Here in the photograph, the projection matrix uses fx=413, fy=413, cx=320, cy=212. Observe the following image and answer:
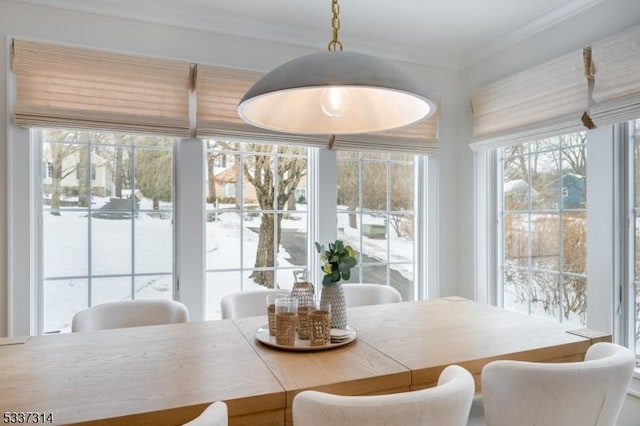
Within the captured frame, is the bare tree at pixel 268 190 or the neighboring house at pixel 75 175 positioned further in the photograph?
the bare tree at pixel 268 190

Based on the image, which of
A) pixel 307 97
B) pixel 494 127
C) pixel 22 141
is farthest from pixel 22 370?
pixel 494 127

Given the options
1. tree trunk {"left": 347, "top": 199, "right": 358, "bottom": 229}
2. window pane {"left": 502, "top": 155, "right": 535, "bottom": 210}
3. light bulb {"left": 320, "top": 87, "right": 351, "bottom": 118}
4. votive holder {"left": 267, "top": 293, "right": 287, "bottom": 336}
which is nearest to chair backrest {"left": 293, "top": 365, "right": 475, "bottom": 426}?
votive holder {"left": 267, "top": 293, "right": 287, "bottom": 336}

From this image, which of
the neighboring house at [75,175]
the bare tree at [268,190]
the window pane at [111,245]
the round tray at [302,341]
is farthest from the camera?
the bare tree at [268,190]

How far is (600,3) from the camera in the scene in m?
2.29

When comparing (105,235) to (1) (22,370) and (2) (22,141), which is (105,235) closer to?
(2) (22,141)

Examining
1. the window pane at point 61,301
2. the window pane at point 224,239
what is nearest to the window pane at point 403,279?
the window pane at point 224,239

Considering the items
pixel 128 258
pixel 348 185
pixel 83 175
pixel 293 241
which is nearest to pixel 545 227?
pixel 348 185

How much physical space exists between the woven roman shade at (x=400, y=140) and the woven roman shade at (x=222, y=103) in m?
0.56

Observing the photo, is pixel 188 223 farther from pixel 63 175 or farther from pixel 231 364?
pixel 231 364

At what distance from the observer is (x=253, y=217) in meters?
2.85

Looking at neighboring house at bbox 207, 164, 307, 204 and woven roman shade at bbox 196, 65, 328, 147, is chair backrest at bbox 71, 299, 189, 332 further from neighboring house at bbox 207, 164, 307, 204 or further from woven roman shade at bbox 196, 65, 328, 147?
Answer: woven roman shade at bbox 196, 65, 328, 147

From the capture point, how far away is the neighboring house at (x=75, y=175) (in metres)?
2.38

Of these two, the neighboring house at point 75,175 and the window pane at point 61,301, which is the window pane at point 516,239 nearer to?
the neighboring house at point 75,175

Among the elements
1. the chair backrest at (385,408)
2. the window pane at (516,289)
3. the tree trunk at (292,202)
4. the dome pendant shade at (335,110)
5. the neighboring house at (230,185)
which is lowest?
the window pane at (516,289)
